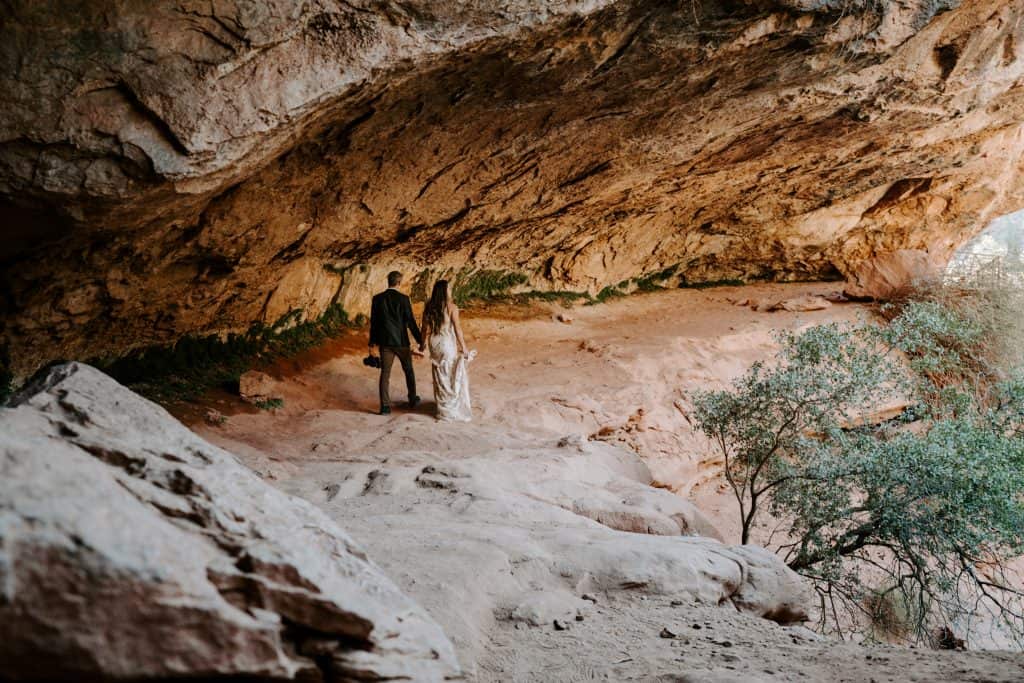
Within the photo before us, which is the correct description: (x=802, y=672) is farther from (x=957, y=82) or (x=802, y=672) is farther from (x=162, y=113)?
(x=957, y=82)

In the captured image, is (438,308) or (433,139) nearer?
(433,139)

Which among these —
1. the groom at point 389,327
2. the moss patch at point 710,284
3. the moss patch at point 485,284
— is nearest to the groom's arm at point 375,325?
the groom at point 389,327

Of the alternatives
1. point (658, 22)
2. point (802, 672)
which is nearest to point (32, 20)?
point (658, 22)

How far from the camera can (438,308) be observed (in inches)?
364

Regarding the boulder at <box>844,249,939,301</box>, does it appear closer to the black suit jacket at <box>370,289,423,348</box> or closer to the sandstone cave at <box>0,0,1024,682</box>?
the sandstone cave at <box>0,0,1024,682</box>

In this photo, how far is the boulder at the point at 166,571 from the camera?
1.76 meters

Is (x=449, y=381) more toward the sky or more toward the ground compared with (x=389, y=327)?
more toward the ground

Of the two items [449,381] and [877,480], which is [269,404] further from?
[877,480]

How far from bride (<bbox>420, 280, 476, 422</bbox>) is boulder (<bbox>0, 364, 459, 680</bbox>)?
5889mm

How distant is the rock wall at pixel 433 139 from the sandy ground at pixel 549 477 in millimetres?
1597

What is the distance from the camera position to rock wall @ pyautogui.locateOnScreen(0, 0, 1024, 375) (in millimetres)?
5230

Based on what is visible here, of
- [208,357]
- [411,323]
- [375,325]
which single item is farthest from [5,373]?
[411,323]

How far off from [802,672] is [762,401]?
4.98 metres

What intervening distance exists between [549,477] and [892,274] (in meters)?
10.6
